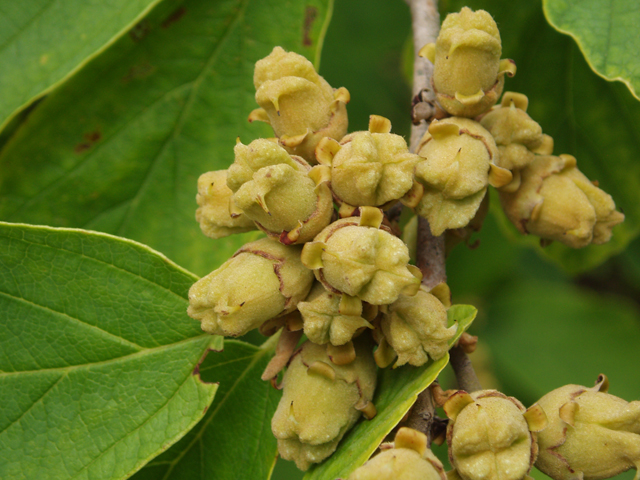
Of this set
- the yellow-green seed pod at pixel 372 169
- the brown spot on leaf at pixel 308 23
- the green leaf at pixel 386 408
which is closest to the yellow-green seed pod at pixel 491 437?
the green leaf at pixel 386 408

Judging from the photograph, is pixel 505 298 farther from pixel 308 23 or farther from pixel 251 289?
pixel 251 289

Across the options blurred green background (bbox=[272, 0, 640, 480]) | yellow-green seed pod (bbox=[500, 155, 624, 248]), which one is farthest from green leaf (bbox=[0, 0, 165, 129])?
blurred green background (bbox=[272, 0, 640, 480])

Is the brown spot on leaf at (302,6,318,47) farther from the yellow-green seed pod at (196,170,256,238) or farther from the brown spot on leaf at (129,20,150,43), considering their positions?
the yellow-green seed pod at (196,170,256,238)

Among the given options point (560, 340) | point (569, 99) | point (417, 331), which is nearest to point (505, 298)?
point (560, 340)

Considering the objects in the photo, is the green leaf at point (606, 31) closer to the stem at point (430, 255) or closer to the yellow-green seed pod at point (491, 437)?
the stem at point (430, 255)

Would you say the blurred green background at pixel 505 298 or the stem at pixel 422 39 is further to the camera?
the blurred green background at pixel 505 298

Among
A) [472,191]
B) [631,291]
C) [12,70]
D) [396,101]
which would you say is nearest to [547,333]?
[631,291]
